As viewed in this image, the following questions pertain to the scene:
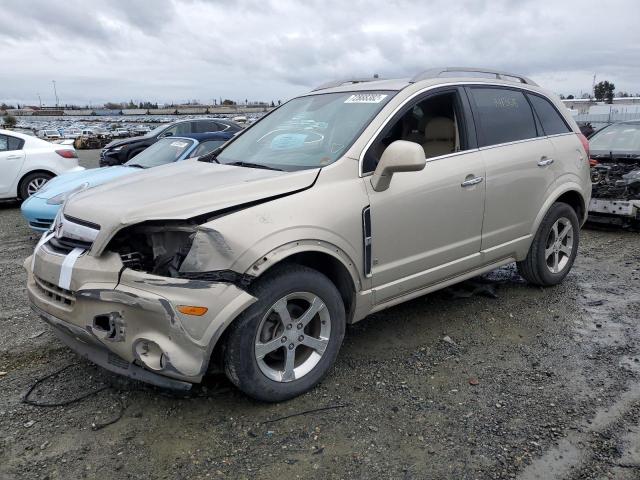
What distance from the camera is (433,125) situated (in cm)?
429

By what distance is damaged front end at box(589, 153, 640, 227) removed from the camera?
6.93 meters

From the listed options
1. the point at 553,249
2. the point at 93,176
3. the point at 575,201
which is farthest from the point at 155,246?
the point at 93,176

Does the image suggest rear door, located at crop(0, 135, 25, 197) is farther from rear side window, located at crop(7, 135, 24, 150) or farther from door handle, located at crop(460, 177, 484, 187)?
door handle, located at crop(460, 177, 484, 187)

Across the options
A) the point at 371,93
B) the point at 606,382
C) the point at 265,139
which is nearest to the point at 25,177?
the point at 265,139

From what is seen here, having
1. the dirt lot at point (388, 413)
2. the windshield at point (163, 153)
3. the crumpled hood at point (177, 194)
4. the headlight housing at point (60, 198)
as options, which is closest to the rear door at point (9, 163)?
the windshield at point (163, 153)

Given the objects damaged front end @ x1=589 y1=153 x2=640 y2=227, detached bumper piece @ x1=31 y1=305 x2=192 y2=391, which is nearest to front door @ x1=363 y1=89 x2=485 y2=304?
detached bumper piece @ x1=31 y1=305 x2=192 y2=391

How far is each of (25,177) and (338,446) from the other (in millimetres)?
9267

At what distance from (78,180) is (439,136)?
498 centimetres

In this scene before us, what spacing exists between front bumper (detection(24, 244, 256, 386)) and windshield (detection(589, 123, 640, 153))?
792 centimetres

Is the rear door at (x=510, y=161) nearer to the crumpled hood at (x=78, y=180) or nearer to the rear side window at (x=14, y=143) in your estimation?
the crumpled hood at (x=78, y=180)

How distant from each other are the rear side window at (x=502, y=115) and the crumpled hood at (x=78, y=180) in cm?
430

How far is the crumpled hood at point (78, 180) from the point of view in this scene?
6746 millimetres

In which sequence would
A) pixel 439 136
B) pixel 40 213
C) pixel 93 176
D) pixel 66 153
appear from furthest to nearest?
pixel 66 153 < pixel 93 176 < pixel 40 213 < pixel 439 136

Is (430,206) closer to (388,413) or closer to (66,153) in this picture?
(388,413)
